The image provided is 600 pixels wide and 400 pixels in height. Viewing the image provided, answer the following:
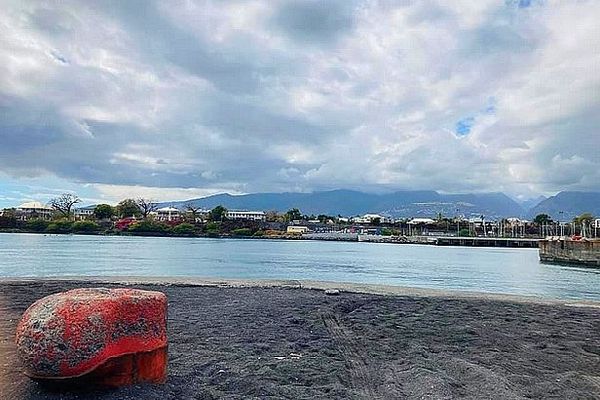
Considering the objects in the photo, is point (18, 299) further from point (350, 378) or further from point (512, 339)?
point (512, 339)

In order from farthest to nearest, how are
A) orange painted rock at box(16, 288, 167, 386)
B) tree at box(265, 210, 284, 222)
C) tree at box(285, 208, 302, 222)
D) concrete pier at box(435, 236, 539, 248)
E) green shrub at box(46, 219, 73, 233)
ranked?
tree at box(285, 208, 302, 222), tree at box(265, 210, 284, 222), concrete pier at box(435, 236, 539, 248), green shrub at box(46, 219, 73, 233), orange painted rock at box(16, 288, 167, 386)

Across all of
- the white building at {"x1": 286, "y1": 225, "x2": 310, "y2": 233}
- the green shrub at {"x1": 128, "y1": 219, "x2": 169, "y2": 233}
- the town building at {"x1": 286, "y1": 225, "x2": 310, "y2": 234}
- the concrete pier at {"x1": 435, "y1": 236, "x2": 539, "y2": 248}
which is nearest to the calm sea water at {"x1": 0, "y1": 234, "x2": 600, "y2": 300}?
the green shrub at {"x1": 128, "y1": 219, "x2": 169, "y2": 233}

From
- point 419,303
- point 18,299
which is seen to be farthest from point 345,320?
point 18,299

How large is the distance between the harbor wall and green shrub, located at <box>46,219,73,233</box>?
92817mm

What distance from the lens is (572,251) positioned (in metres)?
60.0

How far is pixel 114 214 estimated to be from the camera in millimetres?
127562

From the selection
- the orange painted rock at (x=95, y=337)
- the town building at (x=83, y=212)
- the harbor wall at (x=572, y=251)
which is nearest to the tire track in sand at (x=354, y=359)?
the orange painted rock at (x=95, y=337)

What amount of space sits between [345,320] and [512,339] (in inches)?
77.5

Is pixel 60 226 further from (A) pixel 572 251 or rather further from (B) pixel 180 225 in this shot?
(A) pixel 572 251

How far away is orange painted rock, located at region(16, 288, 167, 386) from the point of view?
3.25 meters

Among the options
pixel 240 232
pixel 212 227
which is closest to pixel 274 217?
pixel 240 232

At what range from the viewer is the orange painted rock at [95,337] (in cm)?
325

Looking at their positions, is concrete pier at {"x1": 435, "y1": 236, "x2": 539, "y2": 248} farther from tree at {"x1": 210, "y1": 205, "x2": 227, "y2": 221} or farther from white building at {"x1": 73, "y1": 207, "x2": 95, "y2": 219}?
white building at {"x1": 73, "y1": 207, "x2": 95, "y2": 219}

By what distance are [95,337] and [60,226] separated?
405ft
